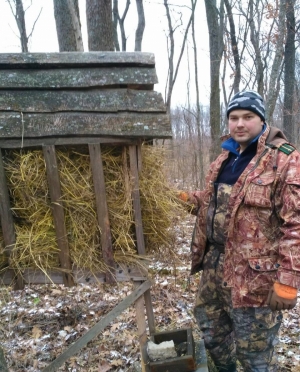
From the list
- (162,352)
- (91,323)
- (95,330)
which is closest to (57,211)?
(95,330)

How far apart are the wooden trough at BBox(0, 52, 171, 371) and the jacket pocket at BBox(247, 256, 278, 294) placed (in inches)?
41.1

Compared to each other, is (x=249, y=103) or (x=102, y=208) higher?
(x=249, y=103)

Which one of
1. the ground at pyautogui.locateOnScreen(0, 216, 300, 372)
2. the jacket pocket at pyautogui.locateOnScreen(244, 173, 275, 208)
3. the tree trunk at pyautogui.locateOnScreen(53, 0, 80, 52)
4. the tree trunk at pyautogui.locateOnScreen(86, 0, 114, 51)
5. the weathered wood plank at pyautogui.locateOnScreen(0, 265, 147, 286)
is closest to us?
the jacket pocket at pyautogui.locateOnScreen(244, 173, 275, 208)

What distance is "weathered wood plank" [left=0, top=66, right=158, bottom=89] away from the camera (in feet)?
7.79

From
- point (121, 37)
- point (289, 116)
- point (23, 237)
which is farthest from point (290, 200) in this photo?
point (121, 37)

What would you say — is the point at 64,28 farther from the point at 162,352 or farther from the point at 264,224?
the point at 162,352

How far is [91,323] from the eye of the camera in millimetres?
4246

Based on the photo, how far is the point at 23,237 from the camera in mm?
2484

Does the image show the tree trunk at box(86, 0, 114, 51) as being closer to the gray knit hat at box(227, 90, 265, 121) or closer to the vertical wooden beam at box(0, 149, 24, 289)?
the gray knit hat at box(227, 90, 265, 121)

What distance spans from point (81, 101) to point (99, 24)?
3131mm

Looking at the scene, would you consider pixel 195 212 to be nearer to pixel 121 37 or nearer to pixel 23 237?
pixel 23 237

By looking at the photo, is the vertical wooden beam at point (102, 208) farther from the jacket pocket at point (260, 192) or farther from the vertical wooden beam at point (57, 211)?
the jacket pocket at point (260, 192)

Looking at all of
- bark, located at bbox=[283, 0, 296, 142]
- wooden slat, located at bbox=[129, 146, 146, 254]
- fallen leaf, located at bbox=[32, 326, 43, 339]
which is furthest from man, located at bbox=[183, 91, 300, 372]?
bark, located at bbox=[283, 0, 296, 142]

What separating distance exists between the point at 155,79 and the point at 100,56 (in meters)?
0.42
